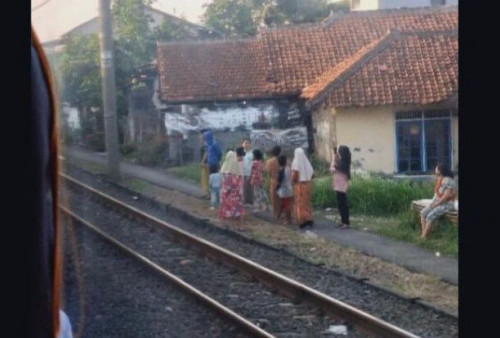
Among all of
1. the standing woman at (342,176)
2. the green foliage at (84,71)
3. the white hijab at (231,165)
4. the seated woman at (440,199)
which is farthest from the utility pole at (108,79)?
the seated woman at (440,199)

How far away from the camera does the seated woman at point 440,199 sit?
747cm

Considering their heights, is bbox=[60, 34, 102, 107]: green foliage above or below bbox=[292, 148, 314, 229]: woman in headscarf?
above

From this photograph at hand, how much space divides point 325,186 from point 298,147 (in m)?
0.67

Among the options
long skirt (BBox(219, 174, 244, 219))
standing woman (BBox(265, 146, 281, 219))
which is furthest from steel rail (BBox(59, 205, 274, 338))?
standing woman (BBox(265, 146, 281, 219))

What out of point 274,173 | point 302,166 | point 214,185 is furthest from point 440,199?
point 214,185

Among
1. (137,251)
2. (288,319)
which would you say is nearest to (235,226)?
(137,251)

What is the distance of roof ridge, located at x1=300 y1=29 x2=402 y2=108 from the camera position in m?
9.75

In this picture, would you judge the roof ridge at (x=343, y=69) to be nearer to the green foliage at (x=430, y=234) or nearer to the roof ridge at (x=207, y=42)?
the roof ridge at (x=207, y=42)

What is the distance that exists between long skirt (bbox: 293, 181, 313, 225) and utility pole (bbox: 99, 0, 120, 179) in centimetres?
234

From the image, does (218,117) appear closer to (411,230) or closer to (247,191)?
(247,191)

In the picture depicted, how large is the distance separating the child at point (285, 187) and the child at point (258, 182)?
0.45 metres

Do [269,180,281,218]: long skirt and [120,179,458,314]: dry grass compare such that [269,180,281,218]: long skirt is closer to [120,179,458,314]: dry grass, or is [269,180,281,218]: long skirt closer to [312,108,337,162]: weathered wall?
[120,179,458,314]: dry grass

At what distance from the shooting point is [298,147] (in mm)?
10398
